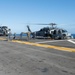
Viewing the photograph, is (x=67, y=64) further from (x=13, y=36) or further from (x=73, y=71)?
(x=13, y=36)

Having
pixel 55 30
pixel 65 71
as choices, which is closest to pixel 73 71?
pixel 65 71

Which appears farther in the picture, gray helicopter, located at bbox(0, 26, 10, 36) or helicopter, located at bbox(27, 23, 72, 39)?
gray helicopter, located at bbox(0, 26, 10, 36)

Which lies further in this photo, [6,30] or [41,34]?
[6,30]

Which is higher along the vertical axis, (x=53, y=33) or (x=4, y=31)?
(x=4, y=31)

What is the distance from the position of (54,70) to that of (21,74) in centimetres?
145

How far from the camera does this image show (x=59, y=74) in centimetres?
794

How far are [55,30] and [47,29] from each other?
5.83 feet

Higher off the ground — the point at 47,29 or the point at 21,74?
the point at 47,29

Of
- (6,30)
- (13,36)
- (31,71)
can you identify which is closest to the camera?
(31,71)

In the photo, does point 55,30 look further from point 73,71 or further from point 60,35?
point 73,71

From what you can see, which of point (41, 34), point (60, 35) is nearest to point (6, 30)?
point (41, 34)

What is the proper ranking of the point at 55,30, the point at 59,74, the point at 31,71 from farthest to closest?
the point at 55,30, the point at 31,71, the point at 59,74

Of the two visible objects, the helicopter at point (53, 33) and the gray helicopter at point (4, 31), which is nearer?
the helicopter at point (53, 33)

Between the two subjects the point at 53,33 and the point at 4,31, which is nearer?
the point at 53,33
